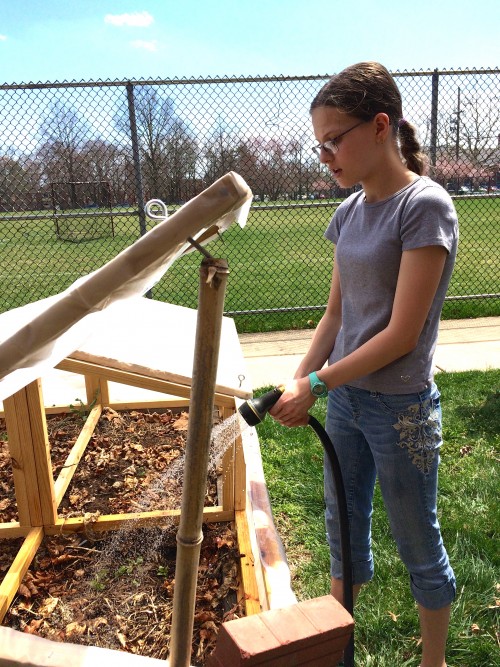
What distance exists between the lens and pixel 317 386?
1511 mm

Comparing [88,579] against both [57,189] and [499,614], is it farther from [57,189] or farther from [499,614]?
[57,189]

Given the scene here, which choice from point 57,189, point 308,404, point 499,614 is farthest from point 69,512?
point 57,189

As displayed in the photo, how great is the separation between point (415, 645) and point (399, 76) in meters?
5.28

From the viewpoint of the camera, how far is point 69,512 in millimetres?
2746

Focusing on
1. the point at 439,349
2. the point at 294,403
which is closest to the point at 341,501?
the point at 294,403

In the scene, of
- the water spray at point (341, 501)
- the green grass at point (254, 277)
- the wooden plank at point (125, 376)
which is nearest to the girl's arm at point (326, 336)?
the water spray at point (341, 501)

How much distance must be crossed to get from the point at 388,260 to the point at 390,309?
133mm

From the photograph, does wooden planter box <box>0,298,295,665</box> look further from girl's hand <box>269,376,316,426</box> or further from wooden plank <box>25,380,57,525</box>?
girl's hand <box>269,376,316,426</box>

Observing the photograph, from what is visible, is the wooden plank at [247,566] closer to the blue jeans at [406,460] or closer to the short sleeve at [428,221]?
the blue jeans at [406,460]

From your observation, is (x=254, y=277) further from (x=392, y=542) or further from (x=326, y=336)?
(x=326, y=336)

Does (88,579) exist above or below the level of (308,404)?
below

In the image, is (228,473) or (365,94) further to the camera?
(228,473)

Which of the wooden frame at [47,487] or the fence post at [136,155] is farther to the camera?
the fence post at [136,155]

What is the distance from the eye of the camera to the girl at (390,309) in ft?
4.70
